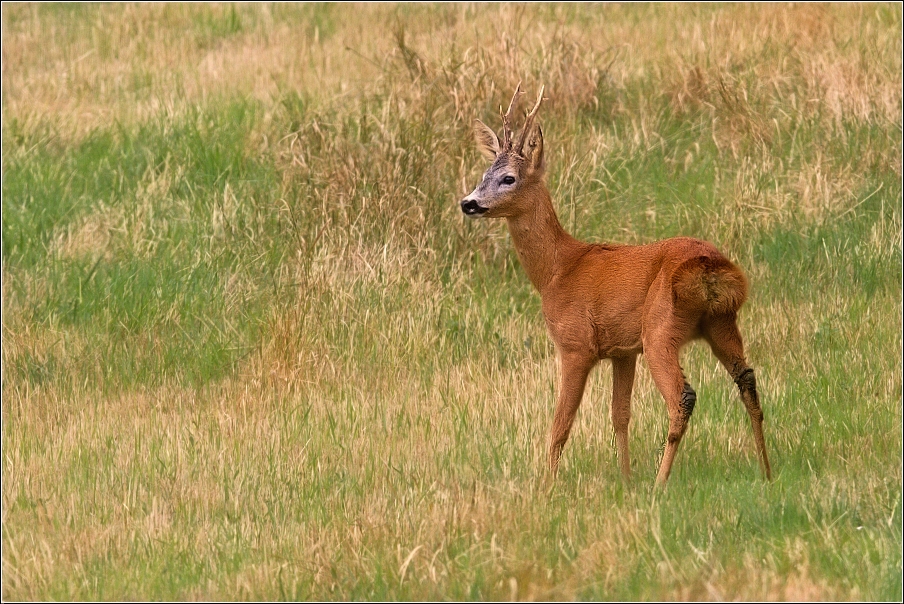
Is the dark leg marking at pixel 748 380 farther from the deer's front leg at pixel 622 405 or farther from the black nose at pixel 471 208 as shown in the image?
the black nose at pixel 471 208

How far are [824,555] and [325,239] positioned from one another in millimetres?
5229

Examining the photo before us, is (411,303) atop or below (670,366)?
below

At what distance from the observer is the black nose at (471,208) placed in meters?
6.65

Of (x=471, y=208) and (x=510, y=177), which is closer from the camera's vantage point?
(x=471, y=208)

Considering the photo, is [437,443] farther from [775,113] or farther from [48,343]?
[775,113]

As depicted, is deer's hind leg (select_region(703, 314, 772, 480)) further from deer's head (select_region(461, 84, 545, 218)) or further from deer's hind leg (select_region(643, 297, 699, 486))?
deer's head (select_region(461, 84, 545, 218))

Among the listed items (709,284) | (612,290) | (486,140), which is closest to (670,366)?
(709,284)

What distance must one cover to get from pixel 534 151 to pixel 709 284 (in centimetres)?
120

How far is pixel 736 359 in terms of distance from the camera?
6328 mm

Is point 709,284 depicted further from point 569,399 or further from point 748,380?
point 569,399

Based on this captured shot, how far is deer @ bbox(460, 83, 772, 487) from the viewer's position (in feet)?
20.0

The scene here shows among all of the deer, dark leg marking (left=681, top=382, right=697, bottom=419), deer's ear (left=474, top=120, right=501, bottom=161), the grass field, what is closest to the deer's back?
the deer

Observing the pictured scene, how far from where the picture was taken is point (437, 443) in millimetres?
6953

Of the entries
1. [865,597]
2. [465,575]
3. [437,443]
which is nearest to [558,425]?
[437,443]
